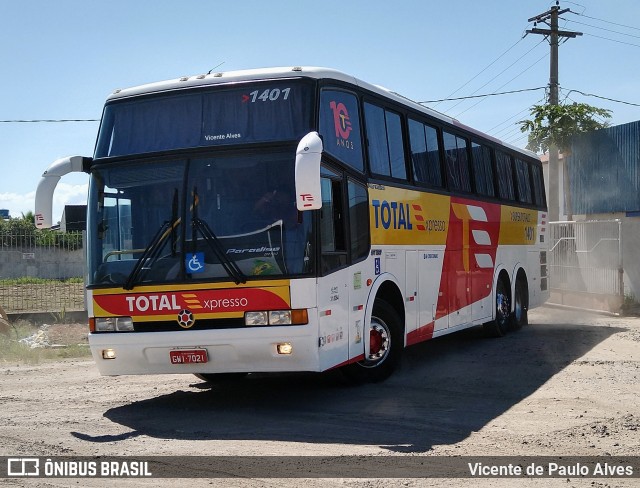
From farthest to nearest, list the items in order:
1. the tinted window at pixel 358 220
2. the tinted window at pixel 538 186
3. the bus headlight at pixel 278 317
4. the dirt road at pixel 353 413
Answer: the tinted window at pixel 538 186 → the tinted window at pixel 358 220 → the bus headlight at pixel 278 317 → the dirt road at pixel 353 413

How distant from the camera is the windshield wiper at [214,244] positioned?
343 inches

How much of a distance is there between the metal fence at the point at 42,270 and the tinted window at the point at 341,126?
1187 centimetres

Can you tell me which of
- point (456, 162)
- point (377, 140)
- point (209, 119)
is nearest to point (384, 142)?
point (377, 140)

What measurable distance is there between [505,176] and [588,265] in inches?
316

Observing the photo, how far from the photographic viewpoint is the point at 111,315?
9180 millimetres

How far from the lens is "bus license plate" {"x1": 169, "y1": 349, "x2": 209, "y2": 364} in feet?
29.1

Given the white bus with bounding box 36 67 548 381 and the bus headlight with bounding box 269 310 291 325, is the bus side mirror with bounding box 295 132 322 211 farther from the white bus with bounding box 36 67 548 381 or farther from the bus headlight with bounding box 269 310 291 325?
the bus headlight with bounding box 269 310 291 325

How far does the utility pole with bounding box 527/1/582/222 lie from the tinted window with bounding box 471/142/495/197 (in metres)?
15.5

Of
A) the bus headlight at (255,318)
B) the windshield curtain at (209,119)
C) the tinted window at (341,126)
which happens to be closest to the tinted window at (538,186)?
the tinted window at (341,126)

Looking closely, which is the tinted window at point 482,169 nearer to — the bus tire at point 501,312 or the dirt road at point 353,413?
the bus tire at point 501,312

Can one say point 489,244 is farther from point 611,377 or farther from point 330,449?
point 330,449

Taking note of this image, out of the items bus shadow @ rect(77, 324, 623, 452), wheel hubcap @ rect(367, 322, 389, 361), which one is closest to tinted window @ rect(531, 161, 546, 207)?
bus shadow @ rect(77, 324, 623, 452)

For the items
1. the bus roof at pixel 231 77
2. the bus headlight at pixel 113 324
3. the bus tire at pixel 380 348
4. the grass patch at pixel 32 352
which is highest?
the bus roof at pixel 231 77

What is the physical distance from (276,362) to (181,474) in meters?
2.35
